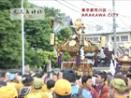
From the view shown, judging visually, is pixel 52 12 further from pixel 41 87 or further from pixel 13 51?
pixel 41 87

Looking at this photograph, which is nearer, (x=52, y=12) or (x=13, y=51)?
(x=13, y=51)

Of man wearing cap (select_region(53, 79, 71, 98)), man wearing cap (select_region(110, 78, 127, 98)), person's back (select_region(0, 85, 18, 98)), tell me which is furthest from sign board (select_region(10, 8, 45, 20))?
person's back (select_region(0, 85, 18, 98))

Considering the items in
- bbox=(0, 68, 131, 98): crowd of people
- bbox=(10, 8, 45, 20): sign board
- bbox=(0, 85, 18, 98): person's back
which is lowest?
bbox=(0, 68, 131, 98): crowd of people

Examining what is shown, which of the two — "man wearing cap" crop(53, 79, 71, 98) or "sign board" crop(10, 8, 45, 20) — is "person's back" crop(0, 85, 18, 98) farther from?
"sign board" crop(10, 8, 45, 20)

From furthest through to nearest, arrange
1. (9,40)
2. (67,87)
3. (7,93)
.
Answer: (9,40) < (67,87) < (7,93)

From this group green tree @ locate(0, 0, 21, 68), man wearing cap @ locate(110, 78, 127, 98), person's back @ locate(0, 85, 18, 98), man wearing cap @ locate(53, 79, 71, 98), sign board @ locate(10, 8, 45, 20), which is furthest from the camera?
green tree @ locate(0, 0, 21, 68)

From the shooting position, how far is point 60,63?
69.2 ft

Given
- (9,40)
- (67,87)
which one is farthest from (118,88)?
(9,40)

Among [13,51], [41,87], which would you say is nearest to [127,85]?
[41,87]

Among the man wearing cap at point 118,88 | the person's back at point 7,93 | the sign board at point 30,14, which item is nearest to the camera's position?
the person's back at point 7,93

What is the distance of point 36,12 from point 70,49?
294 centimetres

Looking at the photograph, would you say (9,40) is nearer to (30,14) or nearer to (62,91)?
(30,14)

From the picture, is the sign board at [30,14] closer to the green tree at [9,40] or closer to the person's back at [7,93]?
the green tree at [9,40]

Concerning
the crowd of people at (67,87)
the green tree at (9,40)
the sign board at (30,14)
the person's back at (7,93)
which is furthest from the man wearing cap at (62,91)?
the green tree at (9,40)
